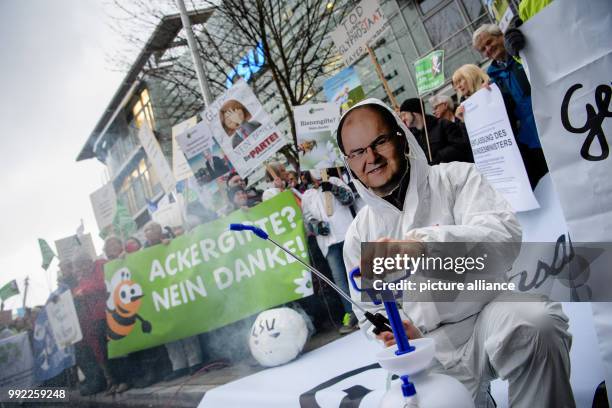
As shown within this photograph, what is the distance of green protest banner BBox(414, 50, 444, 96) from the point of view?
161 inches

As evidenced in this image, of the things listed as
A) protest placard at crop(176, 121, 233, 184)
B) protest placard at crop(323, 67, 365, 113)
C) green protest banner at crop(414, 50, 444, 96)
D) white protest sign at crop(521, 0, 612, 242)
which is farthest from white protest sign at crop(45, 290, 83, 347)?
white protest sign at crop(521, 0, 612, 242)

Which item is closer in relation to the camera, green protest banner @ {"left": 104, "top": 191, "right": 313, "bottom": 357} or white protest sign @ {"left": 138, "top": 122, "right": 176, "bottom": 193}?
green protest banner @ {"left": 104, "top": 191, "right": 313, "bottom": 357}

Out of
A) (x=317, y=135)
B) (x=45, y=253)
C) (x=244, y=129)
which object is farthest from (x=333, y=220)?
(x=45, y=253)

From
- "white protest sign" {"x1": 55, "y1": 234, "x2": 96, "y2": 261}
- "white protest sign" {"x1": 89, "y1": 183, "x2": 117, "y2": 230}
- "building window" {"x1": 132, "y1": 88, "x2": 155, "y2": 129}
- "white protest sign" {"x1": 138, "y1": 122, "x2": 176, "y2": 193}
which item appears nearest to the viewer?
"white protest sign" {"x1": 138, "y1": 122, "x2": 176, "y2": 193}

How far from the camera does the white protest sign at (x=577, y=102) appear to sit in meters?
1.31

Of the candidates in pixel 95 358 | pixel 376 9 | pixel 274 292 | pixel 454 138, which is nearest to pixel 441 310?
pixel 454 138

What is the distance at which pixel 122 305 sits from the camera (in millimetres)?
4094

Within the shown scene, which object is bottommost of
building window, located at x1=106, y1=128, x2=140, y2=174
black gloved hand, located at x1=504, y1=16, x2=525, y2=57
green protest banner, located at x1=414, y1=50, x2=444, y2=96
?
black gloved hand, located at x1=504, y1=16, x2=525, y2=57

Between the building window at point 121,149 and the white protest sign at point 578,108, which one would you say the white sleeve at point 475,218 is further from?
the building window at point 121,149

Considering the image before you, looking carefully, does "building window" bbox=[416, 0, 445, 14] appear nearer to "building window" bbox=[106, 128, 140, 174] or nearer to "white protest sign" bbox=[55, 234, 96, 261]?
"white protest sign" bbox=[55, 234, 96, 261]

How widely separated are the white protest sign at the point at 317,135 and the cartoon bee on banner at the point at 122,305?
7.08ft

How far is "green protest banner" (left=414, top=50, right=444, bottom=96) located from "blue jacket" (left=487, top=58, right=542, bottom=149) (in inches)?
54.6

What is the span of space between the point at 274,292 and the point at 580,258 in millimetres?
2601

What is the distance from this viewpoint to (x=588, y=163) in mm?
1351
